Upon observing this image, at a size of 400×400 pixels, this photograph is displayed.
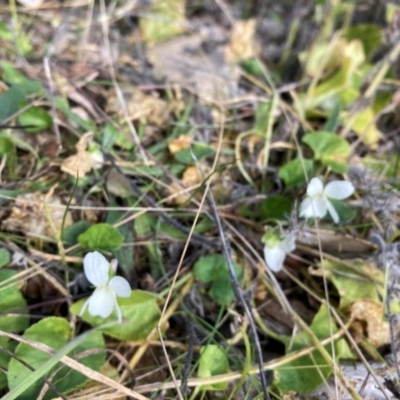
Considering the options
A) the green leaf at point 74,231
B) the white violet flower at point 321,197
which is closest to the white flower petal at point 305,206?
the white violet flower at point 321,197

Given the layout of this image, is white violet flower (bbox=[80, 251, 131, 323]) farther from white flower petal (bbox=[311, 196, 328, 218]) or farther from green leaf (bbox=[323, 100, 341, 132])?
green leaf (bbox=[323, 100, 341, 132])

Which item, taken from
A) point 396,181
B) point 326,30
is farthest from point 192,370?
point 326,30

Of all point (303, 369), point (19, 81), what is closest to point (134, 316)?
point (303, 369)

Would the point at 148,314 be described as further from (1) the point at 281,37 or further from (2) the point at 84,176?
(1) the point at 281,37

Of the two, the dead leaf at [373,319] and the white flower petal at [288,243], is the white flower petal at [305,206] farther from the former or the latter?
the dead leaf at [373,319]

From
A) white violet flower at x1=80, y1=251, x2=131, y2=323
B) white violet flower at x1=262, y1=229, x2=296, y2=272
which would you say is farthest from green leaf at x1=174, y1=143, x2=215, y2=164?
white violet flower at x1=80, y1=251, x2=131, y2=323

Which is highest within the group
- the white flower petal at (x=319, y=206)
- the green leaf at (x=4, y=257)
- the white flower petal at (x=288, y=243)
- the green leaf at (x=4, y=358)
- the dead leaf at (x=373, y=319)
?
the white flower petal at (x=319, y=206)
